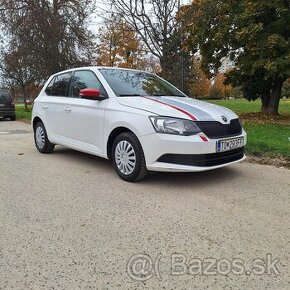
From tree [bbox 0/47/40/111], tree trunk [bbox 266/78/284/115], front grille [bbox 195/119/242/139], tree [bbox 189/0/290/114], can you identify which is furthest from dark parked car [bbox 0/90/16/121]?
front grille [bbox 195/119/242/139]

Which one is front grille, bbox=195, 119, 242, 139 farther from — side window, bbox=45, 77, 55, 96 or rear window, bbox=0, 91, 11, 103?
rear window, bbox=0, 91, 11, 103

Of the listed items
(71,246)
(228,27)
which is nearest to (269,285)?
(71,246)

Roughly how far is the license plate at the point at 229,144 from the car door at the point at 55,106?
3.13m

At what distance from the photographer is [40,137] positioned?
25.1 ft

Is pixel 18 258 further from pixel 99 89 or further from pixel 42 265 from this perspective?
pixel 99 89

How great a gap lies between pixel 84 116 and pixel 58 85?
1534 mm

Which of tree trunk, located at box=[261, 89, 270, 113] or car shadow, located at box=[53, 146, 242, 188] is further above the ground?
tree trunk, located at box=[261, 89, 270, 113]

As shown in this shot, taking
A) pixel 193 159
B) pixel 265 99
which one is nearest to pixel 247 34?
pixel 265 99

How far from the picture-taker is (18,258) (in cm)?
296

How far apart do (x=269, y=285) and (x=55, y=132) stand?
527 cm

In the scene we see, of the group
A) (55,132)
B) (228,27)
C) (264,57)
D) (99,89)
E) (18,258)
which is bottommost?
(18,258)

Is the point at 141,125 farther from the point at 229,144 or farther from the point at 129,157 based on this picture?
the point at 229,144

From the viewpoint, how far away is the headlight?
4.66 metres

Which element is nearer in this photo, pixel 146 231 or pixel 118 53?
pixel 146 231
